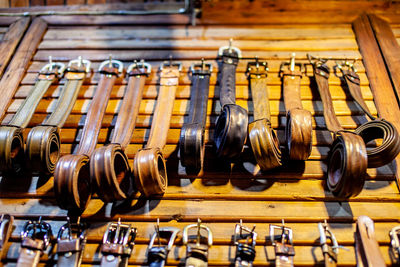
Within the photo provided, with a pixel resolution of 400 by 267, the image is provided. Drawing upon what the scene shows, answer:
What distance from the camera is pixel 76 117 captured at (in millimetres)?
2869

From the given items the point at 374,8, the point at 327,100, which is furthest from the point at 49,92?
the point at 374,8

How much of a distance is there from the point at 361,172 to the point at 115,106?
200 cm

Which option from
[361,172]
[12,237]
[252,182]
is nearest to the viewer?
[361,172]

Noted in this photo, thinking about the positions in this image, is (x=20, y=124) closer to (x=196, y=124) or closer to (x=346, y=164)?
(x=196, y=124)

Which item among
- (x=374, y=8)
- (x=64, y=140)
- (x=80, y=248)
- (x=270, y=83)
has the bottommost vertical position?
(x=80, y=248)

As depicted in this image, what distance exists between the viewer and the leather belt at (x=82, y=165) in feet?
6.88

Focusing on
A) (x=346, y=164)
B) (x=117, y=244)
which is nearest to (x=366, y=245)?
(x=346, y=164)

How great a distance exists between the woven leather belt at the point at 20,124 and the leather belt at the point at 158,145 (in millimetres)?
918

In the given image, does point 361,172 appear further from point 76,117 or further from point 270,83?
point 76,117

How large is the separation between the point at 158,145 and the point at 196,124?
0.35m

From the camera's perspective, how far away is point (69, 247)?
2053 mm

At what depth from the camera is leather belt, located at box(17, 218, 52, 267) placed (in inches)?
79.9

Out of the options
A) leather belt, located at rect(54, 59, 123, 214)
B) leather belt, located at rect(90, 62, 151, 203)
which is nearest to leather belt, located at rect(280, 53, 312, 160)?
leather belt, located at rect(90, 62, 151, 203)

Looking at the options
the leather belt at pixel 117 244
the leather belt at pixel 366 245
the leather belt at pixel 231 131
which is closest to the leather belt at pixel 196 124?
the leather belt at pixel 231 131
